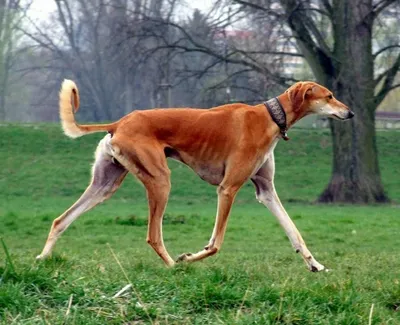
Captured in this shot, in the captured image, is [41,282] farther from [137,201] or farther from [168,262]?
[137,201]

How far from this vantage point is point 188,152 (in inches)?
317

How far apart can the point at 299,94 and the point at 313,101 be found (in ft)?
0.65

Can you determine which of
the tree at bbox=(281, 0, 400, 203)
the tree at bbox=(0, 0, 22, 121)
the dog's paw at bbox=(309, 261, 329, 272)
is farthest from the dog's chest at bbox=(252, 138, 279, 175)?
the tree at bbox=(0, 0, 22, 121)

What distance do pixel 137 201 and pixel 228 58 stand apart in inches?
188

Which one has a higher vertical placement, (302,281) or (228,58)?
(228,58)

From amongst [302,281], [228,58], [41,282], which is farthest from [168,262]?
[228,58]

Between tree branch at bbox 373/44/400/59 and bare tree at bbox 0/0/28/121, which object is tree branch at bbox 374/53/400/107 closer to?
tree branch at bbox 373/44/400/59

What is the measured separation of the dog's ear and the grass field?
1476mm

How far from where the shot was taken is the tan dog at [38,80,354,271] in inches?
307

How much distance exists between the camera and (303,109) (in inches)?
331

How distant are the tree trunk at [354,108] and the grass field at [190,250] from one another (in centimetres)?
101

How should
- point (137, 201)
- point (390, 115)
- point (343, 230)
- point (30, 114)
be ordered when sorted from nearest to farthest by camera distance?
point (343, 230)
point (137, 201)
point (390, 115)
point (30, 114)

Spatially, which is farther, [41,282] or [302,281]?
[302,281]

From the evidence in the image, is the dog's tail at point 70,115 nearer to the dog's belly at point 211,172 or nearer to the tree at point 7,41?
the dog's belly at point 211,172
